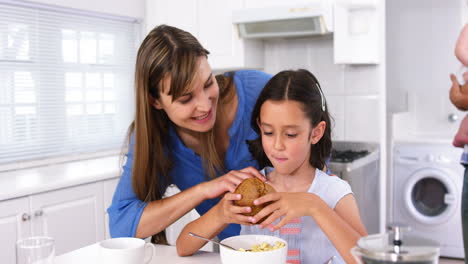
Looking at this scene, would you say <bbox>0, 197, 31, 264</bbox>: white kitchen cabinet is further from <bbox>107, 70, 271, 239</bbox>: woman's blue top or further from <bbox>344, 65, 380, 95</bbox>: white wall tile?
<bbox>344, 65, 380, 95</bbox>: white wall tile

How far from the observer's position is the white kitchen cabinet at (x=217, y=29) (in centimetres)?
356

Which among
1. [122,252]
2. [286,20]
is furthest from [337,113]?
[122,252]

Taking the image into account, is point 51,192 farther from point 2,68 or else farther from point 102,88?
point 102,88

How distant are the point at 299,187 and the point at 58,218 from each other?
1.63m

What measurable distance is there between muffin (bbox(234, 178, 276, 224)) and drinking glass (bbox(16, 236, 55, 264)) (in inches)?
16.4

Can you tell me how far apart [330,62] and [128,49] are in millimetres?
1497

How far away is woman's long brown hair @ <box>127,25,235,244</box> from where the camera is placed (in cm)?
137

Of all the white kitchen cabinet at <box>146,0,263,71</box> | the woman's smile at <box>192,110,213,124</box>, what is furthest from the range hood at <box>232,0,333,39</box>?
the woman's smile at <box>192,110,213,124</box>

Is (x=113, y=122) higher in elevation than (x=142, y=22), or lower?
lower

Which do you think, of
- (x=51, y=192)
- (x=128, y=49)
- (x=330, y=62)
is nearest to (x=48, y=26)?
(x=128, y=49)

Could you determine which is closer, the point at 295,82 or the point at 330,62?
the point at 295,82

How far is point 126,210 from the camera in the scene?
58.0 inches

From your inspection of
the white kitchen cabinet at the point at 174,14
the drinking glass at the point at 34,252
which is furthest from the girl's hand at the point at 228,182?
the white kitchen cabinet at the point at 174,14

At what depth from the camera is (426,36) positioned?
4.56m
